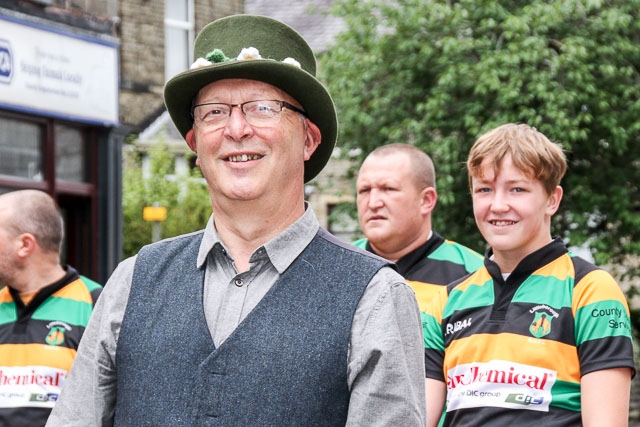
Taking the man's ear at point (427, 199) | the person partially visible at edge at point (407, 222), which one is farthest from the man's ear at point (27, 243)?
the man's ear at point (427, 199)

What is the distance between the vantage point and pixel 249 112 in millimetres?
2762

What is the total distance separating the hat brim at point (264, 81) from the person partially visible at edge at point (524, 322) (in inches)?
50.4

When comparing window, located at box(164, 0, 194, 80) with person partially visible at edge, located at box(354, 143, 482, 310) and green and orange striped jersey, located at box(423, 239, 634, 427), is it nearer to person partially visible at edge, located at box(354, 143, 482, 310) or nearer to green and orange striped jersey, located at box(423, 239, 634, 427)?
person partially visible at edge, located at box(354, 143, 482, 310)

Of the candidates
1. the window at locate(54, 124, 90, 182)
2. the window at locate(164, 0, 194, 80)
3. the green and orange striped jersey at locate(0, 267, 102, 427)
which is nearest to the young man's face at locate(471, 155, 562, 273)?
the green and orange striped jersey at locate(0, 267, 102, 427)

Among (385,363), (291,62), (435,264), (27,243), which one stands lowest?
(385,363)

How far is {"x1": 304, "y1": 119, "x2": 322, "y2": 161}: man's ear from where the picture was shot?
2.92 meters

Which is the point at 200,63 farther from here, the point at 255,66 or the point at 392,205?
the point at 392,205

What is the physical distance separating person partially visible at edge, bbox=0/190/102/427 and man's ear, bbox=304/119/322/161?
245 cm

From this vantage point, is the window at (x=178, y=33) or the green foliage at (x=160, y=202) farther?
the window at (x=178, y=33)

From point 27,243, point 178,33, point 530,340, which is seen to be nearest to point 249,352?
point 530,340

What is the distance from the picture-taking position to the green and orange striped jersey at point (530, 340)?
12.1 feet

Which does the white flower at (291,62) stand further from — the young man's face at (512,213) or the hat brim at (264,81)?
the young man's face at (512,213)

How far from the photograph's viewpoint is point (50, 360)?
5008 millimetres

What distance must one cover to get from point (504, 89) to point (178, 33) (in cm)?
893
